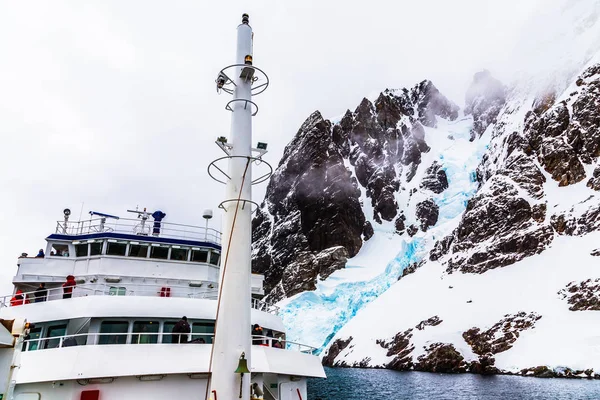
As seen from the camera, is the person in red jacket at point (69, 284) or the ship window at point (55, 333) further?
the person in red jacket at point (69, 284)

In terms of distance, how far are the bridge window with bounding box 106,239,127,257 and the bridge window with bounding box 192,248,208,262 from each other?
2.71 m

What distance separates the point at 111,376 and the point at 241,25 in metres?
11.0

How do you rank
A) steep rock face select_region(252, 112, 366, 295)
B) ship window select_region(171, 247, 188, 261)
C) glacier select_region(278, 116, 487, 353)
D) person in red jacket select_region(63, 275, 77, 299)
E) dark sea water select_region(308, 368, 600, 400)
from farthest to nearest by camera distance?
steep rock face select_region(252, 112, 366, 295)
glacier select_region(278, 116, 487, 353)
dark sea water select_region(308, 368, 600, 400)
ship window select_region(171, 247, 188, 261)
person in red jacket select_region(63, 275, 77, 299)

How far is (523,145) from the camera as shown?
130 metres

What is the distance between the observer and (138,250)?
18.4 m

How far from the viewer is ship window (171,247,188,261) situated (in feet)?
61.3

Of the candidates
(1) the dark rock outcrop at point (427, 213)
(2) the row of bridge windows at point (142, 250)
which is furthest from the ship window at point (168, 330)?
(1) the dark rock outcrop at point (427, 213)

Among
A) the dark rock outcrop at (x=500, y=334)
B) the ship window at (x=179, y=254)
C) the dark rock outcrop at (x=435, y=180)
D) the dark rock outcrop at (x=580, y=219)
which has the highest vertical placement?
the dark rock outcrop at (x=435, y=180)

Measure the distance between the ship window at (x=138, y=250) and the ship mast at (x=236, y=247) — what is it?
741 cm

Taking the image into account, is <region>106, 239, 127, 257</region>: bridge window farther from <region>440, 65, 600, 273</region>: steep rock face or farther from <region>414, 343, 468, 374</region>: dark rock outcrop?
<region>440, 65, 600, 273</region>: steep rock face

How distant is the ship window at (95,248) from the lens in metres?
18.4

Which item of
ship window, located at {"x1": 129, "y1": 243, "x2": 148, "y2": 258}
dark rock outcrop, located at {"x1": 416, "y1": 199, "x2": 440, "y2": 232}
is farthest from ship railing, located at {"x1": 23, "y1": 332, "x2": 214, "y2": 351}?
dark rock outcrop, located at {"x1": 416, "y1": 199, "x2": 440, "y2": 232}

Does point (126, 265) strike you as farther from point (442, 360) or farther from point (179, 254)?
point (442, 360)

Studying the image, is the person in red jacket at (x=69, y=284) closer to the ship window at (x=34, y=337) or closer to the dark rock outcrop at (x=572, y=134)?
the ship window at (x=34, y=337)
